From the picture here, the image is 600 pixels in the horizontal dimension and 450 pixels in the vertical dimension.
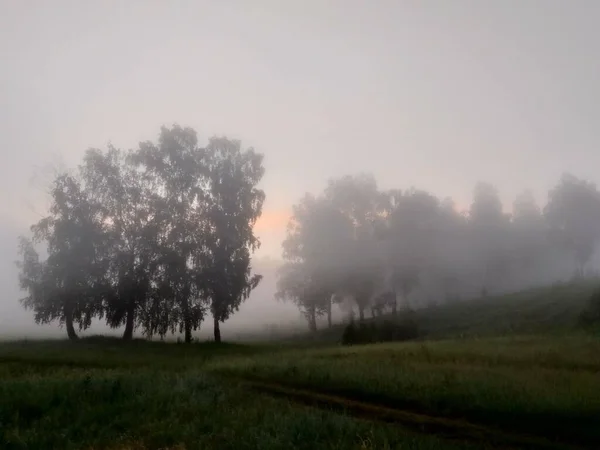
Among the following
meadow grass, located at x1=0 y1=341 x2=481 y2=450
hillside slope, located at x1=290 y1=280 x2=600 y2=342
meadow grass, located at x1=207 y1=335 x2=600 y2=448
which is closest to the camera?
meadow grass, located at x1=0 y1=341 x2=481 y2=450

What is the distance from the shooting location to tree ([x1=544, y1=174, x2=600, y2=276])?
74188mm

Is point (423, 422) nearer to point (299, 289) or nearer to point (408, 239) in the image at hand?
point (299, 289)

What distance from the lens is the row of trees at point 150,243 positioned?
42.2 m

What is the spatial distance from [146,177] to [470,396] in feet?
121

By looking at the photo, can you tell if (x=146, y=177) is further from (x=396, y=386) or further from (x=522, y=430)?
(x=522, y=430)

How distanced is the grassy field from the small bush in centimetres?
1597

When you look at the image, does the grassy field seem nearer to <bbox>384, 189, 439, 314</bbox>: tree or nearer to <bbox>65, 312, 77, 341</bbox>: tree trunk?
<bbox>65, 312, 77, 341</bbox>: tree trunk

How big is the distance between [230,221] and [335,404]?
30.1 m

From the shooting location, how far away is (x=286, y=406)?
1564 cm

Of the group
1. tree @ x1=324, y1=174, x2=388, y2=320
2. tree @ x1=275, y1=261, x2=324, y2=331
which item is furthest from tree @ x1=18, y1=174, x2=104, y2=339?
tree @ x1=324, y1=174, x2=388, y2=320

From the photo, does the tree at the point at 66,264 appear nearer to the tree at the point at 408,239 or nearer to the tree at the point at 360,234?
the tree at the point at 360,234

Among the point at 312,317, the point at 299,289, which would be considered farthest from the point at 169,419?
the point at 312,317

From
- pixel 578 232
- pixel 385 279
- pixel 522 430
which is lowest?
pixel 522 430

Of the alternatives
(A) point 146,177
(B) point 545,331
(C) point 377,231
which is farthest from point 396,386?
(C) point 377,231
